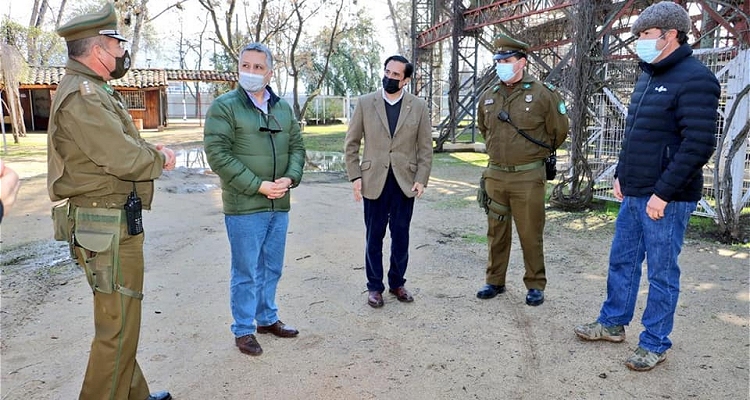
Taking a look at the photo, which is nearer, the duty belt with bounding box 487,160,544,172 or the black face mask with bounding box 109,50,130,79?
the black face mask with bounding box 109,50,130,79

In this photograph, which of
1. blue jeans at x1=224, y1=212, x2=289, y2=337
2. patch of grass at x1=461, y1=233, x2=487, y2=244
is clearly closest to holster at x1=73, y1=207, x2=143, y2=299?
blue jeans at x1=224, y1=212, x2=289, y2=337

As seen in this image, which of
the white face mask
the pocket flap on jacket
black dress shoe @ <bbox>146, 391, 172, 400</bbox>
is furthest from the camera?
the white face mask

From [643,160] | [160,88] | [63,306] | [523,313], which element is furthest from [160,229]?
[160,88]

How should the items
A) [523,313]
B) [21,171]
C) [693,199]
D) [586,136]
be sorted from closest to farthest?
1. [693,199]
2. [523,313]
3. [586,136]
4. [21,171]

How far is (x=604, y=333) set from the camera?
3.60 m

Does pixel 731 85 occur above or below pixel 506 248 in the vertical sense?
above

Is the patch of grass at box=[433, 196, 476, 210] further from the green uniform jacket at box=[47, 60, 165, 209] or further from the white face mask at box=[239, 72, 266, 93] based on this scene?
the green uniform jacket at box=[47, 60, 165, 209]

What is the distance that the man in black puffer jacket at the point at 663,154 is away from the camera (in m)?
2.94

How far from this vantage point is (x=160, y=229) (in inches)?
260

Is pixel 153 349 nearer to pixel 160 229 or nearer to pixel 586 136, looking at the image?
pixel 160 229

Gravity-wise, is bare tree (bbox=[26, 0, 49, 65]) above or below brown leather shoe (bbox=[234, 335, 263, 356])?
above

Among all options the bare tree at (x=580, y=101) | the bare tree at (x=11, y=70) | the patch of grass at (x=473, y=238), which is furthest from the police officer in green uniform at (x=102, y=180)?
the bare tree at (x=11, y=70)

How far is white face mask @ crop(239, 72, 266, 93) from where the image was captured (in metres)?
3.29

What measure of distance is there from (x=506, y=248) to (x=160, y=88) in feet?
79.7
